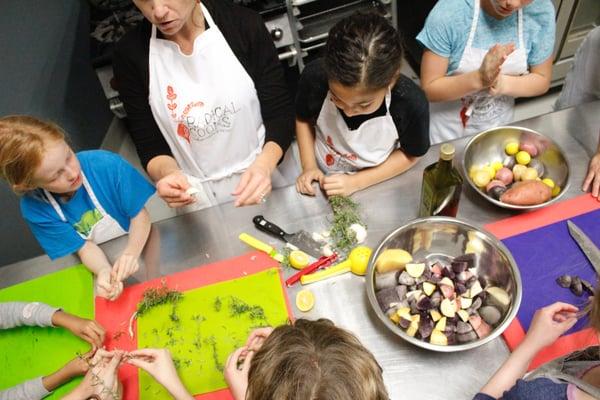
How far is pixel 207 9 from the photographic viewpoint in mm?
1207

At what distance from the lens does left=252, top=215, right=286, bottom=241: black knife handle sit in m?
1.14

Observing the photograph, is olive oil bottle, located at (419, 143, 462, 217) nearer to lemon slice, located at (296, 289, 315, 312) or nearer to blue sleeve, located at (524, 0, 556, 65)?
lemon slice, located at (296, 289, 315, 312)

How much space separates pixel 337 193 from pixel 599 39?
3.21ft

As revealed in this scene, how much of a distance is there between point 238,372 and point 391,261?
42cm

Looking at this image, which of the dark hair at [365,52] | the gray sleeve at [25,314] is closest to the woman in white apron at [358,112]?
the dark hair at [365,52]

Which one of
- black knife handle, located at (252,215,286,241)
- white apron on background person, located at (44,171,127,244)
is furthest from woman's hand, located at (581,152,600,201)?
white apron on background person, located at (44,171,127,244)

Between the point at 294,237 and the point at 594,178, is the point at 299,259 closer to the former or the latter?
the point at 294,237

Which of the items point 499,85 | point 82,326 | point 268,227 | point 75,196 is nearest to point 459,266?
point 268,227

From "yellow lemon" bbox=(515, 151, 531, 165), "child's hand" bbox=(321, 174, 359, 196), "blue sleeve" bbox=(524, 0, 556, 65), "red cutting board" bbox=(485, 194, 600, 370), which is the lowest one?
"red cutting board" bbox=(485, 194, 600, 370)

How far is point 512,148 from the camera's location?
120 cm

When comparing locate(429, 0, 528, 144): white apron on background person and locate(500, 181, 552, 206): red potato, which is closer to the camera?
locate(500, 181, 552, 206): red potato

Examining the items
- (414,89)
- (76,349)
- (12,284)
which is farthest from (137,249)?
(414,89)

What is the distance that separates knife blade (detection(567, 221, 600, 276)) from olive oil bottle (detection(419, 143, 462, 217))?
27 centimetres

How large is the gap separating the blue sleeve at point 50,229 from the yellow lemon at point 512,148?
1184 millimetres
